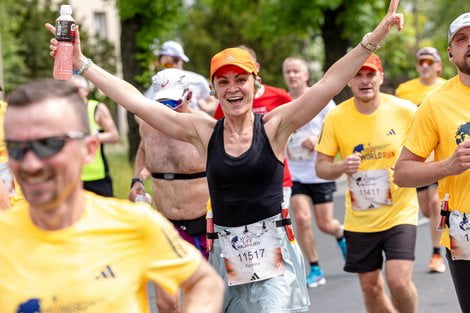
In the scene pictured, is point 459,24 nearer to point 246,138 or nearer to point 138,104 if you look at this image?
point 246,138

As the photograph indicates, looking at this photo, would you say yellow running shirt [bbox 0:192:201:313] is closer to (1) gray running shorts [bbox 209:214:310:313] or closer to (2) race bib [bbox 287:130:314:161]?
(1) gray running shorts [bbox 209:214:310:313]

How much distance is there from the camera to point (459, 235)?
498cm

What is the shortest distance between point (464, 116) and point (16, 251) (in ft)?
9.43

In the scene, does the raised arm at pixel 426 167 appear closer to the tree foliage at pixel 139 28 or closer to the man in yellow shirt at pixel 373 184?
the man in yellow shirt at pixel 373 184

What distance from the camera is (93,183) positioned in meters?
9.30

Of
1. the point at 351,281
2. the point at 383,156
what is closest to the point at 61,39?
the point at 383,156

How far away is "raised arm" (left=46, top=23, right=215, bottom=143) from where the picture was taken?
505 cm

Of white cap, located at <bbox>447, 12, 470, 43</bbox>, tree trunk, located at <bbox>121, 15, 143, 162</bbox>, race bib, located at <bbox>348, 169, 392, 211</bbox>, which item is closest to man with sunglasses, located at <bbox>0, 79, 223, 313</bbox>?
white cap, located at <bbox>447, 12, 470, 43</bbox>

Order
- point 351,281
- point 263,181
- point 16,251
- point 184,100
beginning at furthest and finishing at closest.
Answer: point 351,281, point 184,100, point 263,181, point 16,251

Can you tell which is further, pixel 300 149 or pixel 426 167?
pixel 300 149


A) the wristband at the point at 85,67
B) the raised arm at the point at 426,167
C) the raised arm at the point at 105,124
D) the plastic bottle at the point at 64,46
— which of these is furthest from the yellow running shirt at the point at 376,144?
the raised arm at the point at 105,124

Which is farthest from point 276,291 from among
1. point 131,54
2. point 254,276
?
point 131,54

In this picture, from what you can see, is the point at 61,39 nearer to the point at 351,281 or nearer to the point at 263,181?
the point at 263,181

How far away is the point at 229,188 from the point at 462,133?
4.14ft
